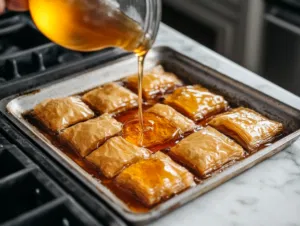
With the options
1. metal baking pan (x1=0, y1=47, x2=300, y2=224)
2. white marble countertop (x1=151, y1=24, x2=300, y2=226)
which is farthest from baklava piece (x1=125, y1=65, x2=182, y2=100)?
white marble countertop (x1=151, y1=24, x2=300, y2=226)

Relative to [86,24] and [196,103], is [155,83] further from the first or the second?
[86,24]

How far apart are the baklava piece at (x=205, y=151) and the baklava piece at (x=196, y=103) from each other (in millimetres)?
116

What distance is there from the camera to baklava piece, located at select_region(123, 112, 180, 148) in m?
1.23

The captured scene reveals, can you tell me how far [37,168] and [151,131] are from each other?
1.03 ft

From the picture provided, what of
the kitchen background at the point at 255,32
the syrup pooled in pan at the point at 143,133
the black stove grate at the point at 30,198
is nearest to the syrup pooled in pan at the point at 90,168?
the syrup pooled in pan at the point at 143,133


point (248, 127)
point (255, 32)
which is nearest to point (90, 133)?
point (248, 127)

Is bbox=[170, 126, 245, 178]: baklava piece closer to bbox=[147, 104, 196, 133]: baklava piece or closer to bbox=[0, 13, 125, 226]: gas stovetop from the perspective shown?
bbox=[147, 104, 196, 133]: baklava piece

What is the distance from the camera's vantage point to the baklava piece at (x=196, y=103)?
132 centimetres

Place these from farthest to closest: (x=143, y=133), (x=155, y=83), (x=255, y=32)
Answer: (x=255, y=32) < (x=155, y=83) < (x=143, y=133)

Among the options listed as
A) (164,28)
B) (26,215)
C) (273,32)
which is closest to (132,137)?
(26,215)

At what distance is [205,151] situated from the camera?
1.15 metres

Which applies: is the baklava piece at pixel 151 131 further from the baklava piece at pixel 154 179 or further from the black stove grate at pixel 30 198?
the black stove grate at pixel 30 198

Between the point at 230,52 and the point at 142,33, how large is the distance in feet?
4.75

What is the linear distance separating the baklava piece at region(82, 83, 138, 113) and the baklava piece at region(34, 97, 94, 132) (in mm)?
27
